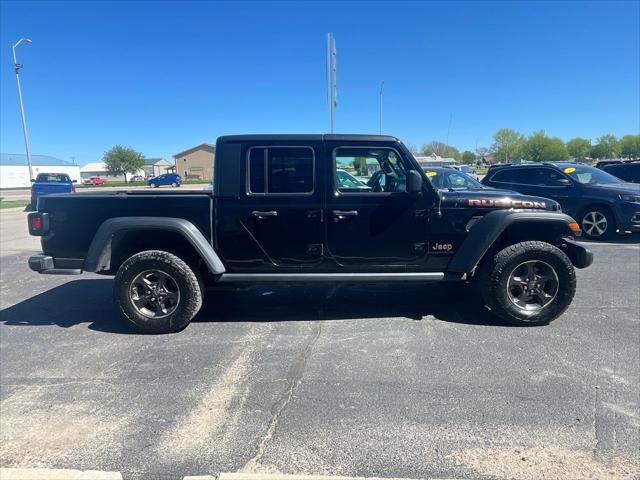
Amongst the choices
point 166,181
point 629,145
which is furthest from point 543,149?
point 166,181

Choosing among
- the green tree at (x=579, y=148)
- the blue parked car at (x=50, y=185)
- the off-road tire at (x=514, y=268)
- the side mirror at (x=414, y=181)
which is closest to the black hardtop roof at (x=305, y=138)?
the side mirror at (x=414, y=181)

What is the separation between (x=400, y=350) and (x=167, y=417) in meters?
2.03

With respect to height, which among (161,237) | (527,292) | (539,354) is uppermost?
(161,237)

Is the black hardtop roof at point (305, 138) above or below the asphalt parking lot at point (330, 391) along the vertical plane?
above

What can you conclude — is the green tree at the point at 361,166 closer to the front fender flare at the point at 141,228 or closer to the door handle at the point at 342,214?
the door handle at the point at 342,214

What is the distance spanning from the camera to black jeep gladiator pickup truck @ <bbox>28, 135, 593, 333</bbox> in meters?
4.33

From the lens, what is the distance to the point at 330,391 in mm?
3207

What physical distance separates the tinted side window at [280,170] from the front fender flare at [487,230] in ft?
5.49

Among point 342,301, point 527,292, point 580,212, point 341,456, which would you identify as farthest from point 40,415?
point 580,212

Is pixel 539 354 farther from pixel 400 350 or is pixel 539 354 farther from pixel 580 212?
pixel 580 212

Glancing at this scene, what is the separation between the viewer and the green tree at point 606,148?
69.3 metres

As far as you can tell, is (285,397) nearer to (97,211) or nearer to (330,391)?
(330,391)

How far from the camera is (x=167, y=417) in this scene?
115 inches

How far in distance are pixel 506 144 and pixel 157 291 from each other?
97.1 m
